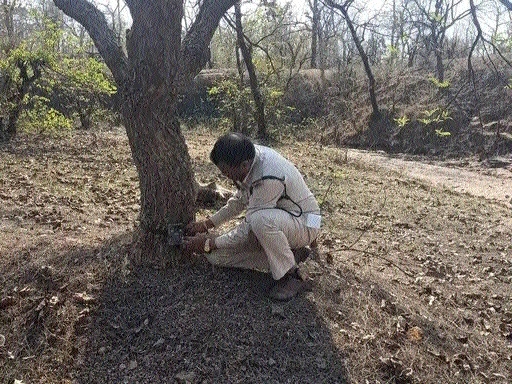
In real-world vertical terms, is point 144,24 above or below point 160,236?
above

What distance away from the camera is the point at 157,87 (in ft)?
9.27

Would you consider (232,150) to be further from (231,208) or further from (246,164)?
(231,208)

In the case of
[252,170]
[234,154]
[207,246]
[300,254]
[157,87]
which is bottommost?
[300,254]

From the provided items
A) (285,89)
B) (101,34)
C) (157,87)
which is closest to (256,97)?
(285,89)

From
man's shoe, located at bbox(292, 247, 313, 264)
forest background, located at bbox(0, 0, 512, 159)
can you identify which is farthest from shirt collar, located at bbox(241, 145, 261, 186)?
forest background, located at bbox(0, 0, 512, 159)

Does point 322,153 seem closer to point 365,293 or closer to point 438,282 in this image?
point 438,282

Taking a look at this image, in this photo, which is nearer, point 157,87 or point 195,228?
point 157,87

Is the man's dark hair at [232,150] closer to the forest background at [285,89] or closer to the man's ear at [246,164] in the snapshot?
the man's ear at [246,164]

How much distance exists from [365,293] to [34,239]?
2538 mm

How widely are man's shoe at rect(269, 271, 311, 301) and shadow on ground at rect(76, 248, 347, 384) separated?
50 mm

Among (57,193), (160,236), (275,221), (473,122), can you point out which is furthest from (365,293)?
(473,122)

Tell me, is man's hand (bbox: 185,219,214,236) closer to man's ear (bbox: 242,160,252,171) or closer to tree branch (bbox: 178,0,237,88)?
man's ear (bbox: 242,160,252,171)

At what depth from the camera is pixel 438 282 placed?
439cm

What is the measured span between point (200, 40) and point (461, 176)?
10.7 metres
